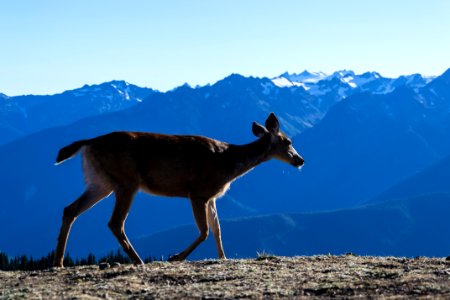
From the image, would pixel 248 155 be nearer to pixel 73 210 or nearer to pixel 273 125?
pixel 273 125

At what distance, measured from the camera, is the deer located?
61.4 feet

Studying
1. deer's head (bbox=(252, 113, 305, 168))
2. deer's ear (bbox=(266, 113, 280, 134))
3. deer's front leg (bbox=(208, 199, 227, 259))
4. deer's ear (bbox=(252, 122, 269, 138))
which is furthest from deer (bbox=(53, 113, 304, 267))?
deer's ear (bbox=(266, 113, 280, 134))

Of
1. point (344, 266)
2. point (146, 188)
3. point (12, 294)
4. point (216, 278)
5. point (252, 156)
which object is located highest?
point (252, 156)

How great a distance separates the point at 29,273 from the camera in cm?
1820

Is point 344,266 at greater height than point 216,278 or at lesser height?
greater

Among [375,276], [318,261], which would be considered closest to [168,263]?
[318,261]

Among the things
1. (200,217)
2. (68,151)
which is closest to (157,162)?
(200,217)

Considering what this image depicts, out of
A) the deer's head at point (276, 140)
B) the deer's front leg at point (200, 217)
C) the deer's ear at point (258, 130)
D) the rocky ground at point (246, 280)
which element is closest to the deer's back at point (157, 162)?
the deer's front leg at point (200, 217)

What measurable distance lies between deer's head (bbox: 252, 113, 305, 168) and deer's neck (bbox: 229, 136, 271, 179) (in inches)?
7.7

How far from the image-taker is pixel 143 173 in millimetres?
19000

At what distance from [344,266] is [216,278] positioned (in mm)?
3101

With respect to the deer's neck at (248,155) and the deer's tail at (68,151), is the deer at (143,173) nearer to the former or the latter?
the deer's tail at (68,151)

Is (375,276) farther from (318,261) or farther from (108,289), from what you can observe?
(108,289)

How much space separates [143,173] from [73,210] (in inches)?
74.9
